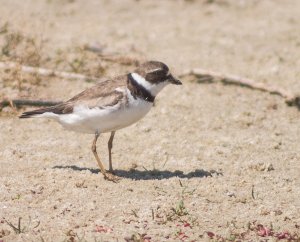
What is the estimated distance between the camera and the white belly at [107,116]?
24.9 feet

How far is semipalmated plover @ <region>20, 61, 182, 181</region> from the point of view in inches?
300

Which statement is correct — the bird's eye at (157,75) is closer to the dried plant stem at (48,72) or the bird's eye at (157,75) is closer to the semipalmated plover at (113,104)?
the semipalmated plover at (113,104)

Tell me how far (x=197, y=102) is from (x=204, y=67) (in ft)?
6.50

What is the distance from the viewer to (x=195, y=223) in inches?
268

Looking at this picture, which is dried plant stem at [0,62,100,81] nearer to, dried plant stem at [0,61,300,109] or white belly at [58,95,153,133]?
dried plant stem at [0,61,300,109]

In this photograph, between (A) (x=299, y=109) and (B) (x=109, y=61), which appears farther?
(B) (x=109, y=61)

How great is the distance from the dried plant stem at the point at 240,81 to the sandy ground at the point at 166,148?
0.13 meters

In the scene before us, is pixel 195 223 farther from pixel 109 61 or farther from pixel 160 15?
pixel 160 15

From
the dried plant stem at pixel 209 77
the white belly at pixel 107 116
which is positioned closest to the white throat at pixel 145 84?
the white belly at pixel 107 116

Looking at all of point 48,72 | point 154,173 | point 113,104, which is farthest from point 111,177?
point 48,72

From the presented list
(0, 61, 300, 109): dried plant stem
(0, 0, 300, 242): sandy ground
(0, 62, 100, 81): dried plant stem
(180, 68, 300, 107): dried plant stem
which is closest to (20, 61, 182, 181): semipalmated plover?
(0, 0, 300, 242): sandy ground

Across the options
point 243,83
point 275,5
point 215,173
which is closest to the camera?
point 215,173

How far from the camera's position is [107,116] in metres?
7.59

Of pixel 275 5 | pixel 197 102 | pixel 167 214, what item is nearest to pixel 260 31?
pixel 275 5
